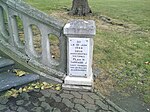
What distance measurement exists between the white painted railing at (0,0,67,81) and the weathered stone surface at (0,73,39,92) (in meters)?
0.29

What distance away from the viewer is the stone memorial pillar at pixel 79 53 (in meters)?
4.02

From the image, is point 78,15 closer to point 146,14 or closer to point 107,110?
point 146,14

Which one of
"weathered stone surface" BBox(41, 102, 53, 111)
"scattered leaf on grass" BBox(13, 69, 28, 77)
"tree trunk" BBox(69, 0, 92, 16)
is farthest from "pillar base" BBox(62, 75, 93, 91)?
"tree trunk" BBox(69, 0, 92, 16)

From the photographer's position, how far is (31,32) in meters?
4.65

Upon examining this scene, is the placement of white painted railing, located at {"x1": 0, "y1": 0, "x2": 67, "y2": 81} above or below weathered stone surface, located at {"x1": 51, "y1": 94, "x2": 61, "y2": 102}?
above

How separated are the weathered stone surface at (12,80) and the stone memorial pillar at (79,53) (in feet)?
2.29

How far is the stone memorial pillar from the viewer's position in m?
4.02

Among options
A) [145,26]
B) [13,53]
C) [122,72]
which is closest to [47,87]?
[13,53]

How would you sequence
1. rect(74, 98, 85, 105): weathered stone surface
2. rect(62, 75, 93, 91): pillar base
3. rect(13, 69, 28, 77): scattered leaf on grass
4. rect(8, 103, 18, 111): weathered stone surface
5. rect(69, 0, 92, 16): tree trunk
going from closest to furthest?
rect(8, 103, 18, 111): weathered stone surface < rect(74, 98, 85, 105): weathered stone surface < rect(62, 75, 93, 91): pillar base < rect(13, 69, 28, 77): scattered leaf on grass < rect(69, 0, 92, 16): tree trunk

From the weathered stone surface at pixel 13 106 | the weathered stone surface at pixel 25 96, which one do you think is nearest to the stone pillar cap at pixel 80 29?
the weathered stone surface at pixel 25 96

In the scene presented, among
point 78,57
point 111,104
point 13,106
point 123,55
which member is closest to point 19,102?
point 13,106

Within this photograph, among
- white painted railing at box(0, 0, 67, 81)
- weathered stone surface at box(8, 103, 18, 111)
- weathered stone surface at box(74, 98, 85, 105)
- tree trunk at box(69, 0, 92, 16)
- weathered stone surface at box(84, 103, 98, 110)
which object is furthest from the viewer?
tree trunk at box(69, 0, 92, 16)

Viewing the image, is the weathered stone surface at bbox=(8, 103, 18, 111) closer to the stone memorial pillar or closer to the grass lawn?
the stone memorial pillar

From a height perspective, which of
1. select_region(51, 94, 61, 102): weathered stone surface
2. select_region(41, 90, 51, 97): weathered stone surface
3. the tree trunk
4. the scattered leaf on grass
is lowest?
select_region(51, 94, 61, 102): weathered stone surface
